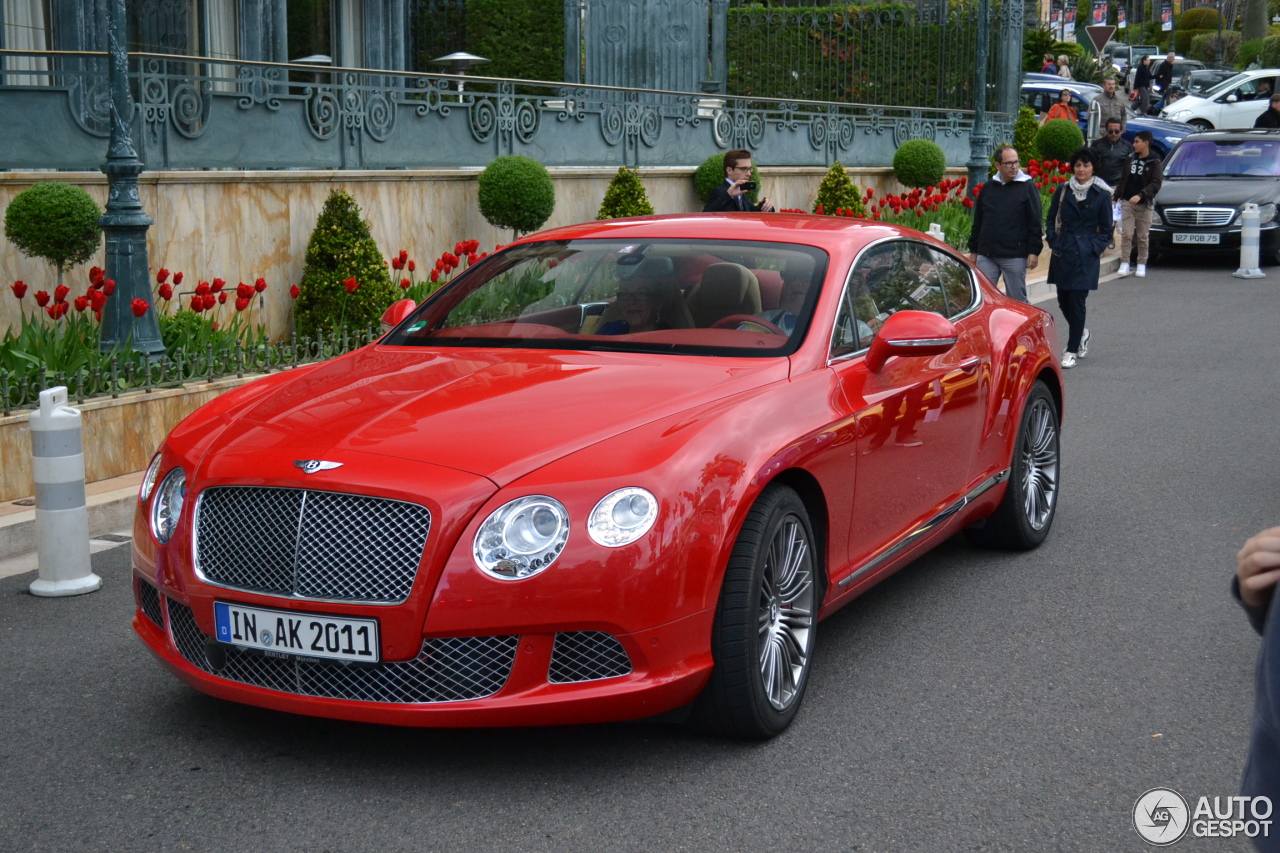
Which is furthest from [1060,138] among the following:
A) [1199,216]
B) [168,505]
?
[168,505]

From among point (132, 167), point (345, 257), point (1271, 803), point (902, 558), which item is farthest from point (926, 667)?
point (345, 257)

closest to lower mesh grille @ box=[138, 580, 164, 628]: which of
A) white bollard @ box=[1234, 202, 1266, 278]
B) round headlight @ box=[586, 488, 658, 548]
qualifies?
round headlight @ box=[586, 488, 658, 548]

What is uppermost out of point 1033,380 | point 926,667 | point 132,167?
point 132,167

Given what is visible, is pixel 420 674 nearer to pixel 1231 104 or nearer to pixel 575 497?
pixel 575 497

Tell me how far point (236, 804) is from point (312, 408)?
123cm

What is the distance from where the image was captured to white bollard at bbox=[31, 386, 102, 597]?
20.3 ft

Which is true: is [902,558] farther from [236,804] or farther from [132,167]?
[132,167]

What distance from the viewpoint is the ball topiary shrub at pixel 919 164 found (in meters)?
21.8

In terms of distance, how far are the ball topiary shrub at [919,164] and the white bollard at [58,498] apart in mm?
17184

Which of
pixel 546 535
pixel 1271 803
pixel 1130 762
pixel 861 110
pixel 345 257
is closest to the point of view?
pixel 1271 803

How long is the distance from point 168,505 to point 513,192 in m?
9.54

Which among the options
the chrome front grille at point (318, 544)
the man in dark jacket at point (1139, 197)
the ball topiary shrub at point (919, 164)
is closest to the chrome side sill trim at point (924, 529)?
the chrome front grille at point (318, 544)

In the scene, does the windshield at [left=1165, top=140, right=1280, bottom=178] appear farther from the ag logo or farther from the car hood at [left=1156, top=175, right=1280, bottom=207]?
the ag logo

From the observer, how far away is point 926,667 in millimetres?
5180
